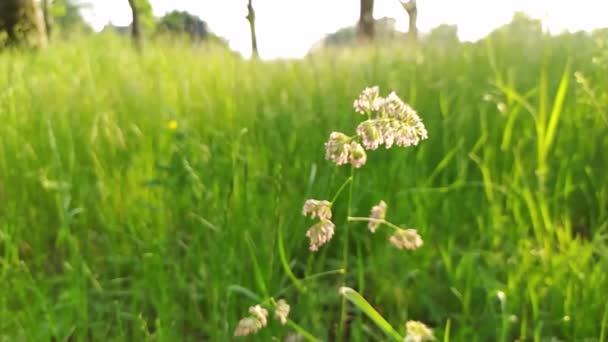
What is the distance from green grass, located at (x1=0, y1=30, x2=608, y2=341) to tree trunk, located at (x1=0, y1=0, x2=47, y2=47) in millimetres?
2586

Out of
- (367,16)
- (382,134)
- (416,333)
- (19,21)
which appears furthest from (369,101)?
(367,16)

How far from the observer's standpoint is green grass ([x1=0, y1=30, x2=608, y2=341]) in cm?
117

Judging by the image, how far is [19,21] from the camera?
4.67m

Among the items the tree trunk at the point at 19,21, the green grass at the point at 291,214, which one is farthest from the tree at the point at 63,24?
the green grass at the point at 291,214

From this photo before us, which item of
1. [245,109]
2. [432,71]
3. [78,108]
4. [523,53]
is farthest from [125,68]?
[523,53]

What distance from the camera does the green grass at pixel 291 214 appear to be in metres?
1.17

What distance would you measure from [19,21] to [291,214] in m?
4.04

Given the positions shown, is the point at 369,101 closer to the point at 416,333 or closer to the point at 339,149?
the point at 339,149

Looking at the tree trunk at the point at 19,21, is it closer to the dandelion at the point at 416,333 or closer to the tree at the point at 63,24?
the tree at the point at 63,24

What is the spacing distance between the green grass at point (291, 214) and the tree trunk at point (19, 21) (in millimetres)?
2586

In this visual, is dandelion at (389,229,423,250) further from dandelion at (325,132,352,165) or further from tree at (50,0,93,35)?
tree at (50,0,93,35)

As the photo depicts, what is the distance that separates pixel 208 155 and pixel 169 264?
365mm

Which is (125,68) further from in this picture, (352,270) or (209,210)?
(352,270)

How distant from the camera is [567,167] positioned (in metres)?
1.61
